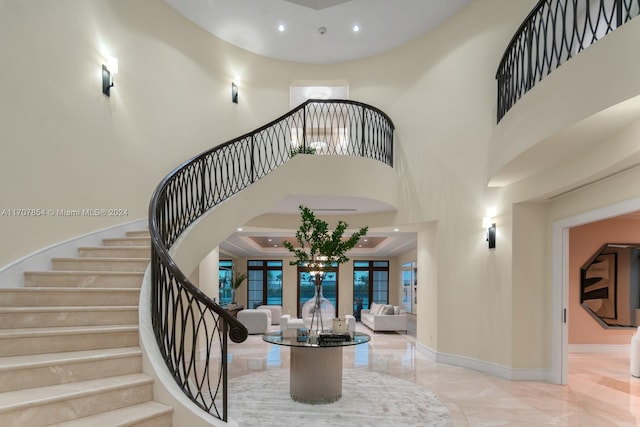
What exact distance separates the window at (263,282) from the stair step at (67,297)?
42.8ft

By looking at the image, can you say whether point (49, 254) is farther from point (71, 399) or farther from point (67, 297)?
point (71, 399)

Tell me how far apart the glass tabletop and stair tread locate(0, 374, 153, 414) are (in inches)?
81.4

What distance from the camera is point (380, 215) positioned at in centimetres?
803

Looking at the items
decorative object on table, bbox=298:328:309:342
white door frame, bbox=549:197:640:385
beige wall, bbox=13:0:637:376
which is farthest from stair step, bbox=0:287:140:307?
white door frame, bbox=549:197:640:385

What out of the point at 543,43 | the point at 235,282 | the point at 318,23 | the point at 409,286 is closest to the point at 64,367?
the point at 543,43

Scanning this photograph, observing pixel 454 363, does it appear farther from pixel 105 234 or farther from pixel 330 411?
pixel 105 234

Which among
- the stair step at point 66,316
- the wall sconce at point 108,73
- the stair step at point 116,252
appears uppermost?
the wall sconce at point 108,73

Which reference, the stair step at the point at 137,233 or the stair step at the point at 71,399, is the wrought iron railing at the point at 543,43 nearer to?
the stair step at the point at 71,399

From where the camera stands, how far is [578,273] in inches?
317

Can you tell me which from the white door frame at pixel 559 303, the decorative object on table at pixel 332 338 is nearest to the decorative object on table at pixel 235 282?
the decorative object on table at pixel 332 338

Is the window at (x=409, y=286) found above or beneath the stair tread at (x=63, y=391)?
beneath

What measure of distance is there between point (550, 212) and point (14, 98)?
22.8ft

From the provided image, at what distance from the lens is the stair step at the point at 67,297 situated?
347 cm

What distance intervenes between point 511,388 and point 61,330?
5426 mm
